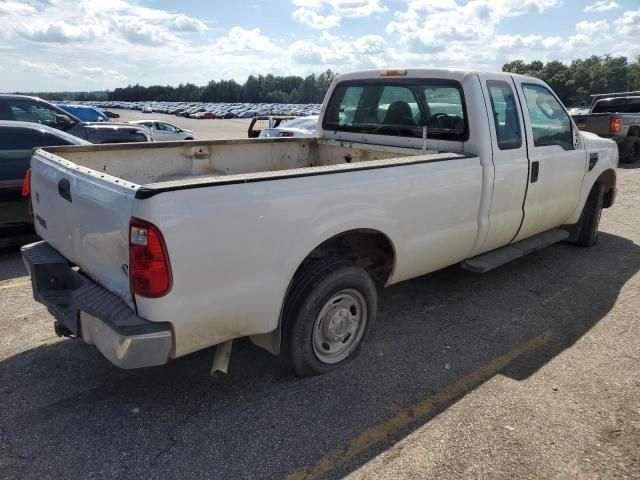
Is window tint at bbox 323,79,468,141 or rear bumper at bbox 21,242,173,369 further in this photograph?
window tint at bbox 323,79,468,141

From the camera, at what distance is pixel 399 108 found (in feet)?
15.4

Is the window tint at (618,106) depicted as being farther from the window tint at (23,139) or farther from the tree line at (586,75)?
the tree line at (586,75)

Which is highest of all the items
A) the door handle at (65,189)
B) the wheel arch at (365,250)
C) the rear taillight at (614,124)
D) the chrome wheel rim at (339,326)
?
the rear taillight at (614,124)

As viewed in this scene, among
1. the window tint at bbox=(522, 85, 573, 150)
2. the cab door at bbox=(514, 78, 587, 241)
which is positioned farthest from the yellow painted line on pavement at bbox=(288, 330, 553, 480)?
the window tint at bbox=(522, 85, 573, 150)

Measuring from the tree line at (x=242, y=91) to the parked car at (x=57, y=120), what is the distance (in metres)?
118

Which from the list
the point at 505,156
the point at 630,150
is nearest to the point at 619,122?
the point at 630,150

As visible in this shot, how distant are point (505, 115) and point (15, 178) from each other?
5179 mm

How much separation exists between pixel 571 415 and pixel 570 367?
24.3 inches

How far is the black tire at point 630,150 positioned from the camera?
46.3ft

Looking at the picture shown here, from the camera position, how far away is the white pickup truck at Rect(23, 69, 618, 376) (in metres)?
2.50

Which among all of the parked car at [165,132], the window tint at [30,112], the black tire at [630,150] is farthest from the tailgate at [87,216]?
the parked car at [165,132]

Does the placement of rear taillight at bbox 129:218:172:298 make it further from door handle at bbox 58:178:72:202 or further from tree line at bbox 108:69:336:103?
tree line at bbox 108:69:336:103

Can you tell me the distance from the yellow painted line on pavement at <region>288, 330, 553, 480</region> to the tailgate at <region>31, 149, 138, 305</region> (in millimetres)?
1296

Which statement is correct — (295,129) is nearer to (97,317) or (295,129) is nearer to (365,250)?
(365,250)
